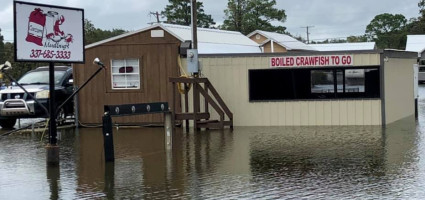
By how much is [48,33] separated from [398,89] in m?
11.9

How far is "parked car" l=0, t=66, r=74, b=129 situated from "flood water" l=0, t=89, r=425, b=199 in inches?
102

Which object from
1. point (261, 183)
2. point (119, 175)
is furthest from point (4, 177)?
point (261, 183)

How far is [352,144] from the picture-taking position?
1262 cm

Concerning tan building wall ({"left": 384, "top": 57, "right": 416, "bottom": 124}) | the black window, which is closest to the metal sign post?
the black window

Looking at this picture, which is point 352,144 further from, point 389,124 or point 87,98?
point 87,98

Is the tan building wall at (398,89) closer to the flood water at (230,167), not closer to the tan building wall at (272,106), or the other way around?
the tan building wall at (272,106)

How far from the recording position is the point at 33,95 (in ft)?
59.2

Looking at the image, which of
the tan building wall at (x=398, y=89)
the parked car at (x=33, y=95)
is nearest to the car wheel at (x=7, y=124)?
the parked car at (x=33, y=95)

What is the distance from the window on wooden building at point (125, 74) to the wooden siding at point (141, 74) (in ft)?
0.48

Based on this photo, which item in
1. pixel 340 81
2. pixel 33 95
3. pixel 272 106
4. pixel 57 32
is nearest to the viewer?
pixel 57 32

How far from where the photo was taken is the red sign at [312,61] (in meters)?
17.1

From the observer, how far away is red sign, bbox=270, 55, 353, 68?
17.1 m

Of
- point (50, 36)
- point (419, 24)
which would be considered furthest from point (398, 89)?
point (419, 24)

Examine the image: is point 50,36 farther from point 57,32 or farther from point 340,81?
point 340,81
